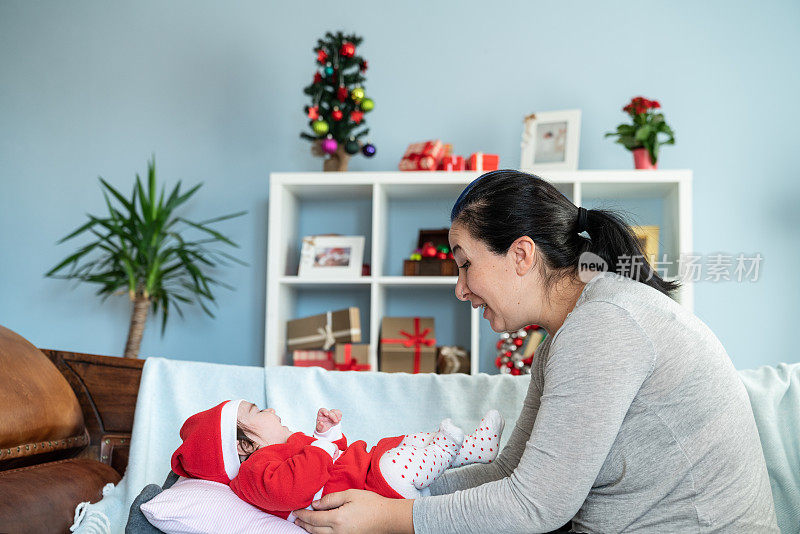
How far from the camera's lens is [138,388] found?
65.6 inches

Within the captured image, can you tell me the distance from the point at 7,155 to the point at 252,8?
134cm

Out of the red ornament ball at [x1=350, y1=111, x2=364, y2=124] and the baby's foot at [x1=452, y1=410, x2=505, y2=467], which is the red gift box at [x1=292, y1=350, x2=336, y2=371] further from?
the baby's foot at [x1=452, y1=410, x2=505, y2=467]

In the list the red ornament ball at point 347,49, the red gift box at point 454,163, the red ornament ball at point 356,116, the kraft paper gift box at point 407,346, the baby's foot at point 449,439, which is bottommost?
the baby's foot at point 449,439

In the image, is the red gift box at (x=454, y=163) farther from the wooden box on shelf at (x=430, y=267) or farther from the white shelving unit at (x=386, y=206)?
the wooden box on shelf at (x=430, y=267)

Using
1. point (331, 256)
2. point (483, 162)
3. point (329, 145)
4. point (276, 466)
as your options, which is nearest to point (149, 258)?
point (331, 256)

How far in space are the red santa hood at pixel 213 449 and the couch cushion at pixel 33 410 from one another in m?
0.29

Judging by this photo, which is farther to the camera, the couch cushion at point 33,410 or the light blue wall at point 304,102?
the light blue wall at point 304,102

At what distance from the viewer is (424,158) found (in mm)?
2873

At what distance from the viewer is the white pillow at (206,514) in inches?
45.9

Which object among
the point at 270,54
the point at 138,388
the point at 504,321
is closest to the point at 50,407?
the point at 138,388

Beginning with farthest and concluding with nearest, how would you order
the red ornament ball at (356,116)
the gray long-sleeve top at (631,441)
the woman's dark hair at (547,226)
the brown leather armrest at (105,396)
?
the red ornament ball at (356,116) < the brown leather armrest at (105,396) < the woman's dark hair at (547,226) < the gray long-sleeve top at (631,441)

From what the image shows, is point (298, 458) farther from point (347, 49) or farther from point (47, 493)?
point (347, 49)

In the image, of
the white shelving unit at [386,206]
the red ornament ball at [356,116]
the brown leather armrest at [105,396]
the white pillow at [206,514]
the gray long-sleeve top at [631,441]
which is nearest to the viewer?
the gray long-sleeve top at [631,441]

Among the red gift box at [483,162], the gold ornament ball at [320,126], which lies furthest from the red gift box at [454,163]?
the gold ornament ball at [320,126]
